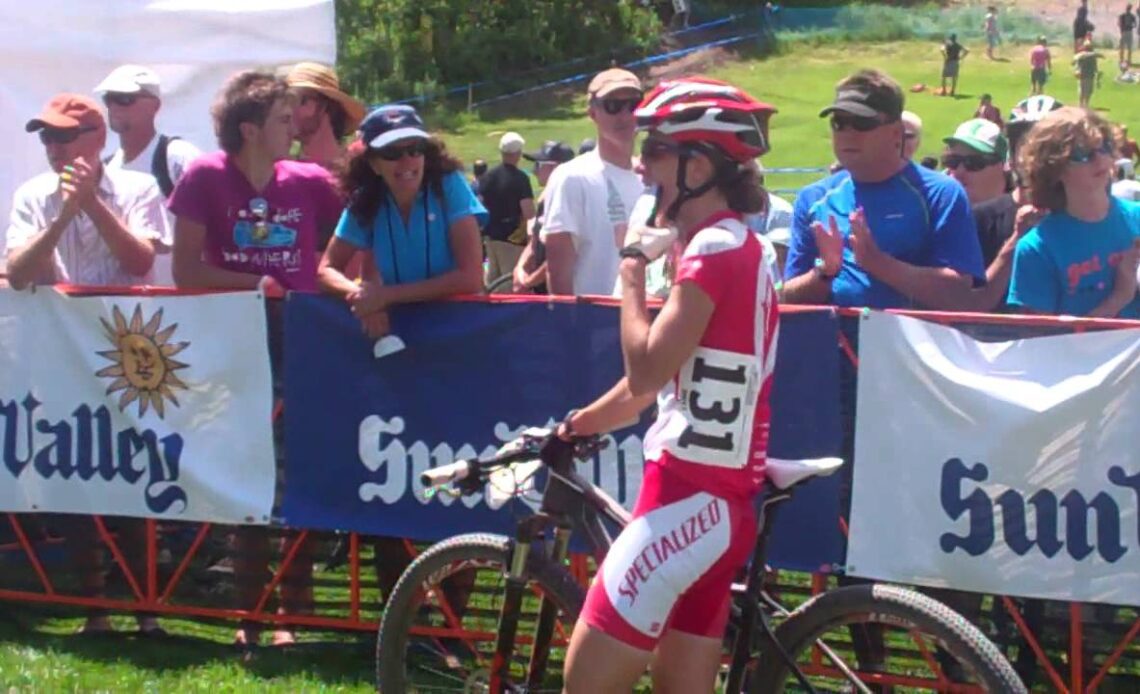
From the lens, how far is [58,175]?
6738 millimetres

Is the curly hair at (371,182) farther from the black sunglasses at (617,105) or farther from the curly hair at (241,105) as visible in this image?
the black sunglasses at (617,105)

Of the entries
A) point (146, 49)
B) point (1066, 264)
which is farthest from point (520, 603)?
point (146, 49)

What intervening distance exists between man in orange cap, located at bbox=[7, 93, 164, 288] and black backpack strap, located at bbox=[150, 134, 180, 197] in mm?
201

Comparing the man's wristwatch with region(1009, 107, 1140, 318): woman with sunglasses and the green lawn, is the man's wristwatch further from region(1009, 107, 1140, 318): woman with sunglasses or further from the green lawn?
the green lawn

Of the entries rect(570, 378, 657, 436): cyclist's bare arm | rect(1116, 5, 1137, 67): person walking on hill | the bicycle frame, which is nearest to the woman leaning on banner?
the bicycle frame

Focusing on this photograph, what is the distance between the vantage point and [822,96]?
44.6 m

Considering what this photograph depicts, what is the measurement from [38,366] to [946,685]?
3734mm

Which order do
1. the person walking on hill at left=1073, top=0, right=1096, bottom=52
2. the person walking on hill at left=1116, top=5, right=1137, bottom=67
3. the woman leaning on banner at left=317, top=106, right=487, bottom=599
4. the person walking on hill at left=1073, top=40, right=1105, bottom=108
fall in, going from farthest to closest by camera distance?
the person walking on hill at left=1073, top=0, right=1096, bottom=52
the person walking on hill at left=1116, top=5, right=1137, bottom=67
the person walking on hill at left=1073, top=40, right=1105, bottom=108
the woman leaning on banner at left=317, top=106, right=487, bottom=599

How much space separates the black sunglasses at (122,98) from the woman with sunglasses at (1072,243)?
152 inches

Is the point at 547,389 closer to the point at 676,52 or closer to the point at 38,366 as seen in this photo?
the point at 38,366

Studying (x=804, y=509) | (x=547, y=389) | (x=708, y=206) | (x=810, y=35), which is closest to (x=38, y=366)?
(x=547, y=389)

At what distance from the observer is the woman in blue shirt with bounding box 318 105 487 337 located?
5.91 m

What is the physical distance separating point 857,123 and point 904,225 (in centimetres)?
37

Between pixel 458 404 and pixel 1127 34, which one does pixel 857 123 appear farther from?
pixel 1127 34
